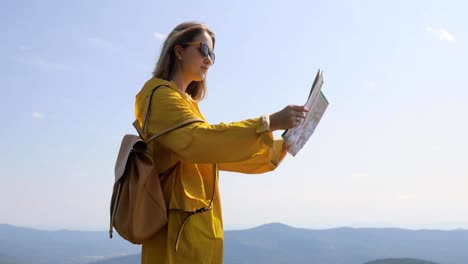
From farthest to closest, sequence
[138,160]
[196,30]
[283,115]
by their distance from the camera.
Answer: [196,30] < [138,160] < [283,115]

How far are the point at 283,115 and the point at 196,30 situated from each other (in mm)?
982

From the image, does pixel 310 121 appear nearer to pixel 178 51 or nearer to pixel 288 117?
pixel 288 117

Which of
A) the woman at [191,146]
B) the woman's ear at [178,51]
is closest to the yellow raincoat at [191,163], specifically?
the woman at [191,146]

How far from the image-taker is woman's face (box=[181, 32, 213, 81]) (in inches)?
133

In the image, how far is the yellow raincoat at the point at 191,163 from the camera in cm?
281

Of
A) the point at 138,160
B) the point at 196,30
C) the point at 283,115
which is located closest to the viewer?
the point at 283,115

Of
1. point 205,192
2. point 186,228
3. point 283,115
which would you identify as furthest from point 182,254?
point 283,115

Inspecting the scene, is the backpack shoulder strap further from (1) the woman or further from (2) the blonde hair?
(2) the blonde hair

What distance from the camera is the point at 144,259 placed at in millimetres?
3139

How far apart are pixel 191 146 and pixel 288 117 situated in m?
0.57

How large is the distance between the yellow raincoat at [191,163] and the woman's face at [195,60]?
204 millimetres

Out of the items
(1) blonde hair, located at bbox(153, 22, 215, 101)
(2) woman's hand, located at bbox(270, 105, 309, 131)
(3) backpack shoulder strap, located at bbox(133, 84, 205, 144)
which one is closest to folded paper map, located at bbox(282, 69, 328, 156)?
(2) woman's hand, located at bbox(270, 105, 309, 131)

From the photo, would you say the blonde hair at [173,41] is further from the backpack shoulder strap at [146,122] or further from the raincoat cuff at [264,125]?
the raincoat cuff at [264,125]

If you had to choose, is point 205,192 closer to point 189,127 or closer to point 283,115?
point 189,127
